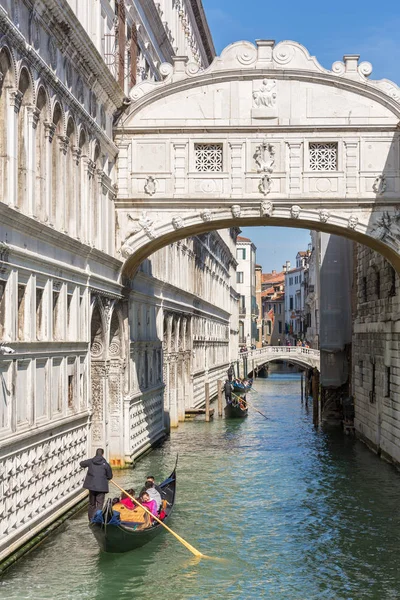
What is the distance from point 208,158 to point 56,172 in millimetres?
4627

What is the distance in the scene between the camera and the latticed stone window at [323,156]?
18.1m

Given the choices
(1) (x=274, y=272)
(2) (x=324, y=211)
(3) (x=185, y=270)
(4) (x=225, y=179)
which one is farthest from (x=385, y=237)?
(1) (x=274, y=272)

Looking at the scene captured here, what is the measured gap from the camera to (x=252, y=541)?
13.7m

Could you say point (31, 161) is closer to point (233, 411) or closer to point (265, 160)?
point (265, 160)

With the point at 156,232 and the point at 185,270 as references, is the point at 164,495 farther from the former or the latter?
the point at 185,270

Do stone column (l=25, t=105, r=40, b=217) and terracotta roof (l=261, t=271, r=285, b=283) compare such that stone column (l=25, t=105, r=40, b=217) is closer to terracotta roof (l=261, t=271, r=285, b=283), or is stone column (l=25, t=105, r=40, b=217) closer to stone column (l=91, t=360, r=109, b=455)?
stone column (l=91, t=360, r=109, b=455)

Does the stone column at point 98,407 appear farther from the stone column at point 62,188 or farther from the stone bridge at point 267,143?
the stone column at point 62,188

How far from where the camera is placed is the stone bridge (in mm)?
17969

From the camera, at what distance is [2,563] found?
1128 centimetres

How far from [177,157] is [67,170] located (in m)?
3.60

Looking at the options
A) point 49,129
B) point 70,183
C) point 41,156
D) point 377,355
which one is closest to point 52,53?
point 49,129

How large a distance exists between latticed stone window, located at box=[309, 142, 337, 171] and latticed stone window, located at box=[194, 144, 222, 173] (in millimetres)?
1795

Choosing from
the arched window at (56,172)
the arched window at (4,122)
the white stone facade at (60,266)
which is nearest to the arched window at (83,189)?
the white stone facade at (60,266)

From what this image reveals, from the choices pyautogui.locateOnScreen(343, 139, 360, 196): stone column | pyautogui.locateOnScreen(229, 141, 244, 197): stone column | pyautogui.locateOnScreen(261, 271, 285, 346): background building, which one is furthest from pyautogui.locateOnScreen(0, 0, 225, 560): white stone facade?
pyautogui.locateOnScreen(261, 271, 285, 346): background building
